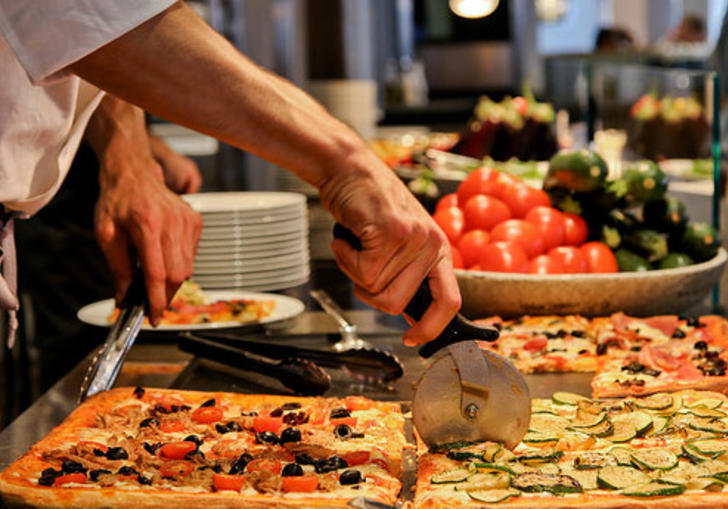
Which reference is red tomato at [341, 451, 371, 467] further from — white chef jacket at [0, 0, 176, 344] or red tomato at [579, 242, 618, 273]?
red tomato at [579, 242, 618, 273]

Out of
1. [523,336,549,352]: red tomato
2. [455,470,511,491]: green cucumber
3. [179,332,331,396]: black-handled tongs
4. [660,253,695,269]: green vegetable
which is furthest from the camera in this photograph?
[660,253,695,269]: green vegetable

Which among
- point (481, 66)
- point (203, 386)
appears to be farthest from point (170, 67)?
point (481, 66)

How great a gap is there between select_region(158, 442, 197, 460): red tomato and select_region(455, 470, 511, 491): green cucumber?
44 cm

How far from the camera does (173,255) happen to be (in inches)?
83.1

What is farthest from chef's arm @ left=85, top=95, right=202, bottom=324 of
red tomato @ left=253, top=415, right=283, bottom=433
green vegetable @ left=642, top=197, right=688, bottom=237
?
green vegetable @ left=642, top=197, right=688, bottom=237

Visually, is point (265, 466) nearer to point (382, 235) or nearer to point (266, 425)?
point (266, 425)

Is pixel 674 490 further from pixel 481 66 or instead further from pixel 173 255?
pixel 481 66

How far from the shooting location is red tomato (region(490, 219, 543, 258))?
2.57 metres

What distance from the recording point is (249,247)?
311 cm

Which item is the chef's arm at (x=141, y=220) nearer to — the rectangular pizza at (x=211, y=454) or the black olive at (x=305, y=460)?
the rectangular pizza at (x=211, y=454)

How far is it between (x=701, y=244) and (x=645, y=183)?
0.67 feet

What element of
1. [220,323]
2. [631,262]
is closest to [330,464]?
[220,323]

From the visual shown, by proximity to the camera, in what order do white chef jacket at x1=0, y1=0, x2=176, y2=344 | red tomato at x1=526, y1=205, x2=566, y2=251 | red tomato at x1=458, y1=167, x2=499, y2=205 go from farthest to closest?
red tomato at x1=458, y1=167, x2=499, y2=205 → red tomato at x1=526, y1=205, x2=566, y2=251 → white chef jacket at x1=0, y1=0, x2=176, y2=344

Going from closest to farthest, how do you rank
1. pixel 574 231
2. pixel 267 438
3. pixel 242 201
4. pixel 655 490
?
pixel 655 490, pixel 267 438, pixel 574 231, pixel 242 201
